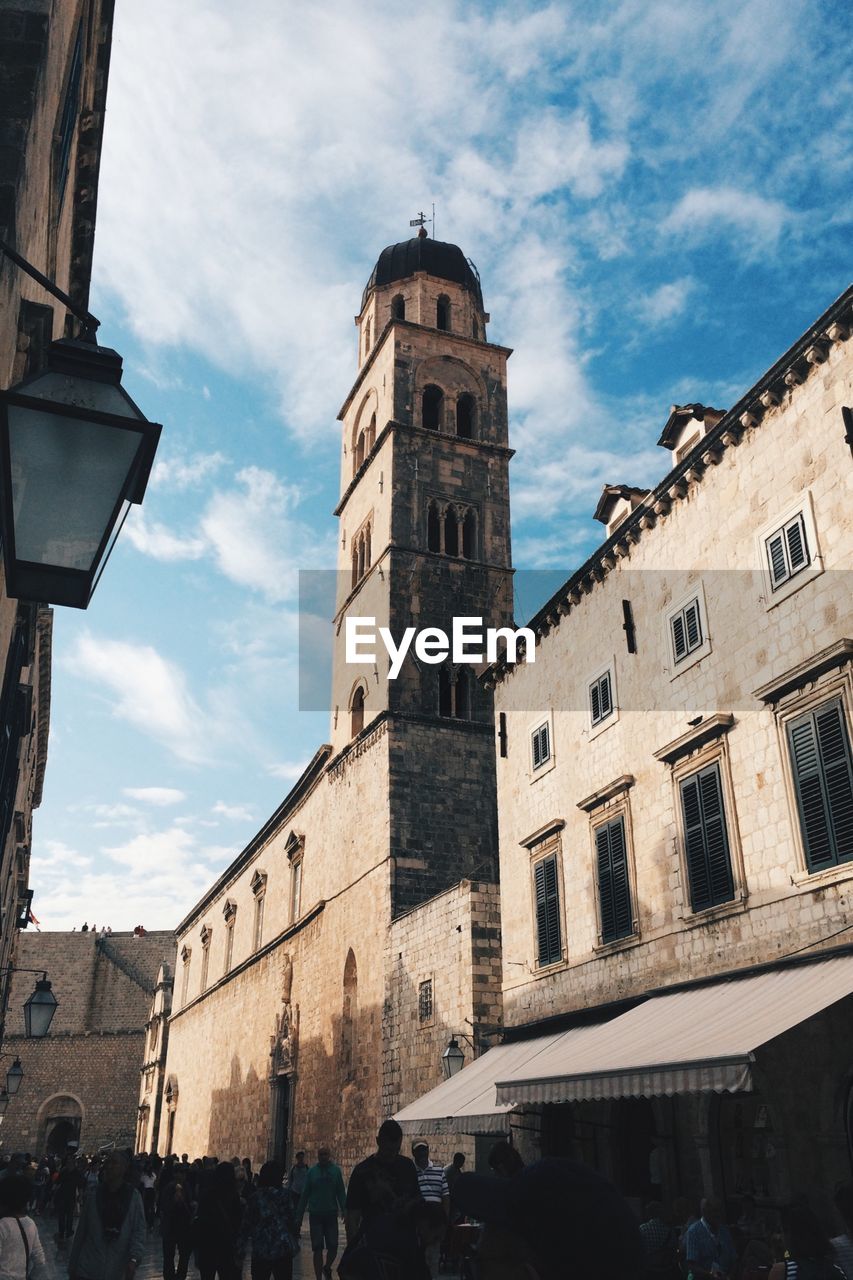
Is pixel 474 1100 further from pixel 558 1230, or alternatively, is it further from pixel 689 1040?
pixel 558 1230

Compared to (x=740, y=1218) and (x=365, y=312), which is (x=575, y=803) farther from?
(x=365, y=312)

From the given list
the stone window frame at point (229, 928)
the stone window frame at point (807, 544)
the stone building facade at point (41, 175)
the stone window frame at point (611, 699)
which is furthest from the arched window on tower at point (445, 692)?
the stone window frame at point (229, 928)

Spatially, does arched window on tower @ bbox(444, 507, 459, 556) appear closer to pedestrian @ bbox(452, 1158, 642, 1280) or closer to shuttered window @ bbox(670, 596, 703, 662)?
shuttered window @ bbox(670, 596, 703, 662)

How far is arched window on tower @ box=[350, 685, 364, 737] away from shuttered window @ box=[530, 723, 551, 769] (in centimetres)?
1018

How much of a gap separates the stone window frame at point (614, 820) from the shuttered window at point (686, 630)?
1811 millimetres

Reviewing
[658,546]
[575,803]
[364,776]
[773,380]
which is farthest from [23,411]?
[364,776]

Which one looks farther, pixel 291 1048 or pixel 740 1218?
pixel 291 1048

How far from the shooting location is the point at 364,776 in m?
24.2

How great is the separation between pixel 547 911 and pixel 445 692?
998 cm

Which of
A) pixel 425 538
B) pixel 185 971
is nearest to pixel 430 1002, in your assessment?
pixel 425 538

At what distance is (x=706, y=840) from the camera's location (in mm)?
11555

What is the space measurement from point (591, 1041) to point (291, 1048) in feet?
57.5

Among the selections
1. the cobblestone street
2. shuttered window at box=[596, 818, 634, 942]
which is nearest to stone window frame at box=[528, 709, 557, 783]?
shuttered window at box=[596, 818, 634, 942]

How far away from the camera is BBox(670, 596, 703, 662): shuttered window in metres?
12.4
